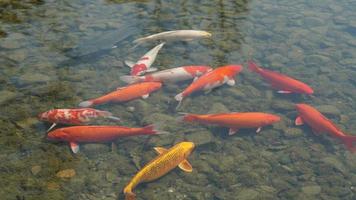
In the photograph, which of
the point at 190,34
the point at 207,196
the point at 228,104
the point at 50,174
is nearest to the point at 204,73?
the point at 228,104

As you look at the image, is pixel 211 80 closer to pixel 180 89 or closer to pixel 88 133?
pixel 180 89

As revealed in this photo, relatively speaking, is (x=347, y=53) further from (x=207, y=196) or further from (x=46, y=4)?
(x=46, y=4)

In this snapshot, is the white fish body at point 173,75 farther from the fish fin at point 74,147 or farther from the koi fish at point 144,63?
the fish fin at point 74,147

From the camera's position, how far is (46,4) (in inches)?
404

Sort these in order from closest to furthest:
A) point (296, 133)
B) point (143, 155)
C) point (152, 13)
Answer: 1. point (143, 155)
2. point (296, 133)
3. point (152, 13)

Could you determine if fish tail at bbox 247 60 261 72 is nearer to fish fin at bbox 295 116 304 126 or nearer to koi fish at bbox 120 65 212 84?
koi fish at bbox 120 65 212 84

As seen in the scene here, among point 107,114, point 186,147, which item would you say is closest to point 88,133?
point 107,114

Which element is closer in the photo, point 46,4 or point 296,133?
point 296,133

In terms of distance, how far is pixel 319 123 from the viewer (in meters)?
6.69

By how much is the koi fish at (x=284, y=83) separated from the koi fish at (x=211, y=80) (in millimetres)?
566

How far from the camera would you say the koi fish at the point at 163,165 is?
5.59 metres

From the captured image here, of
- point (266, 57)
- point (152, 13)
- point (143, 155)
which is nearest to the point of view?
point (143, 155)

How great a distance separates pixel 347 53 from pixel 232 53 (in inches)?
86.8

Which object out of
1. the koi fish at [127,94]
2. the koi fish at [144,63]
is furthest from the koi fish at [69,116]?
the koi fish at [144,63]
